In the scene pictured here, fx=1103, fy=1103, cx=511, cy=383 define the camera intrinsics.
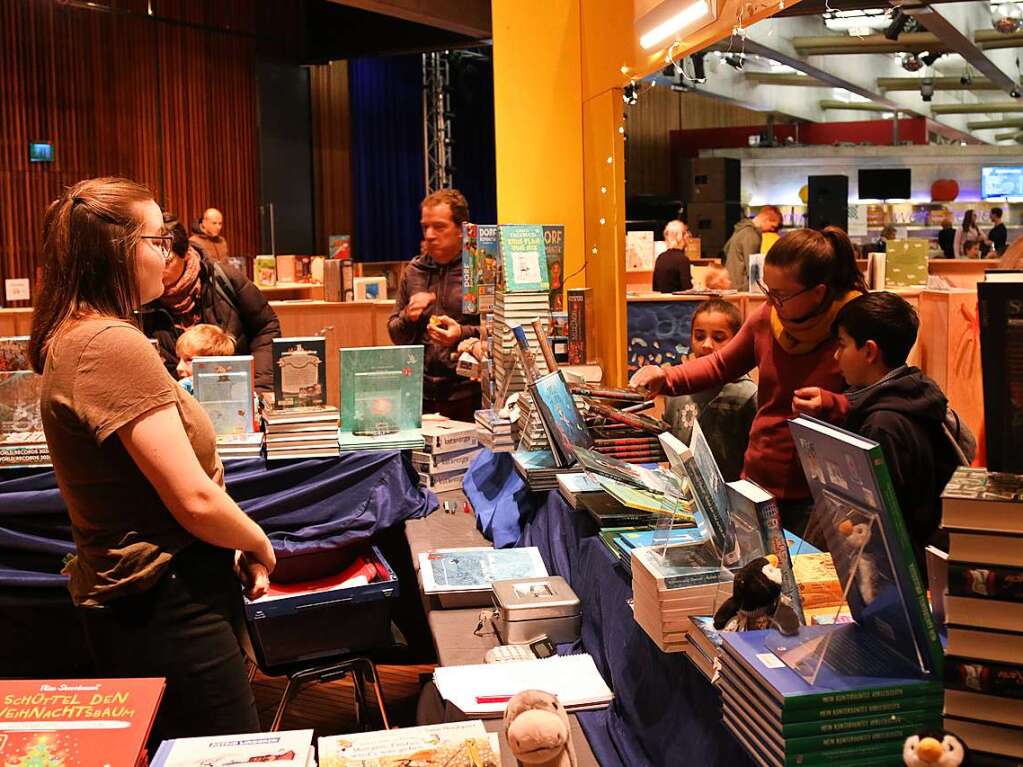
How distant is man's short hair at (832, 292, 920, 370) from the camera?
2336mm

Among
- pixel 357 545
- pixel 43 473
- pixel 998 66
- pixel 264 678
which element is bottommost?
pixel 264 678

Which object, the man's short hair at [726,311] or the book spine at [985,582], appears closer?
the book spine at [985,582]

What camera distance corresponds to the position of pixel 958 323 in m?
5.18

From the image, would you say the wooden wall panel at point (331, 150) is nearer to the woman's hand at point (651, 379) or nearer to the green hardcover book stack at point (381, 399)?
the green hardcover book stack at point (381, 399)

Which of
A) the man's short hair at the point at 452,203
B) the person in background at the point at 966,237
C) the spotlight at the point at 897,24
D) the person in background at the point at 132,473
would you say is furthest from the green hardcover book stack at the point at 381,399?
the person in background at the point at 966,237

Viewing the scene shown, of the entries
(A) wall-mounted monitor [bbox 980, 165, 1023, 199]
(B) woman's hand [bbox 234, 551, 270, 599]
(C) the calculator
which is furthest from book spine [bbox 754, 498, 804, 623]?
(A) wall-mounted monitor [bbox 980, 165, 1023, 199]

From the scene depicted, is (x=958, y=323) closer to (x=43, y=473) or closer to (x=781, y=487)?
(x=781, y=487)

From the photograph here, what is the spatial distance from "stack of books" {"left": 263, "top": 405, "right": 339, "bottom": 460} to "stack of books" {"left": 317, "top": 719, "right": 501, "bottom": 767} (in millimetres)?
2172

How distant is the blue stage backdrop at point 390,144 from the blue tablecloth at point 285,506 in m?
12.5

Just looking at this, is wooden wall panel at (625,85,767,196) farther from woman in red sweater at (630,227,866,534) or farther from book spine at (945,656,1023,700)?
book spine at (945,656,1023,700)

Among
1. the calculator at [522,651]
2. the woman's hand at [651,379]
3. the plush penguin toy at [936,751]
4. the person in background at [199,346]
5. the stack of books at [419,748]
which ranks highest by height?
the person in background at [199,346]

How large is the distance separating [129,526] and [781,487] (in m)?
1.73

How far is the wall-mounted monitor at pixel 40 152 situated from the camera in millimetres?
12023

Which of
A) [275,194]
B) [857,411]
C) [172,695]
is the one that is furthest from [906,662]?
[275,194]
